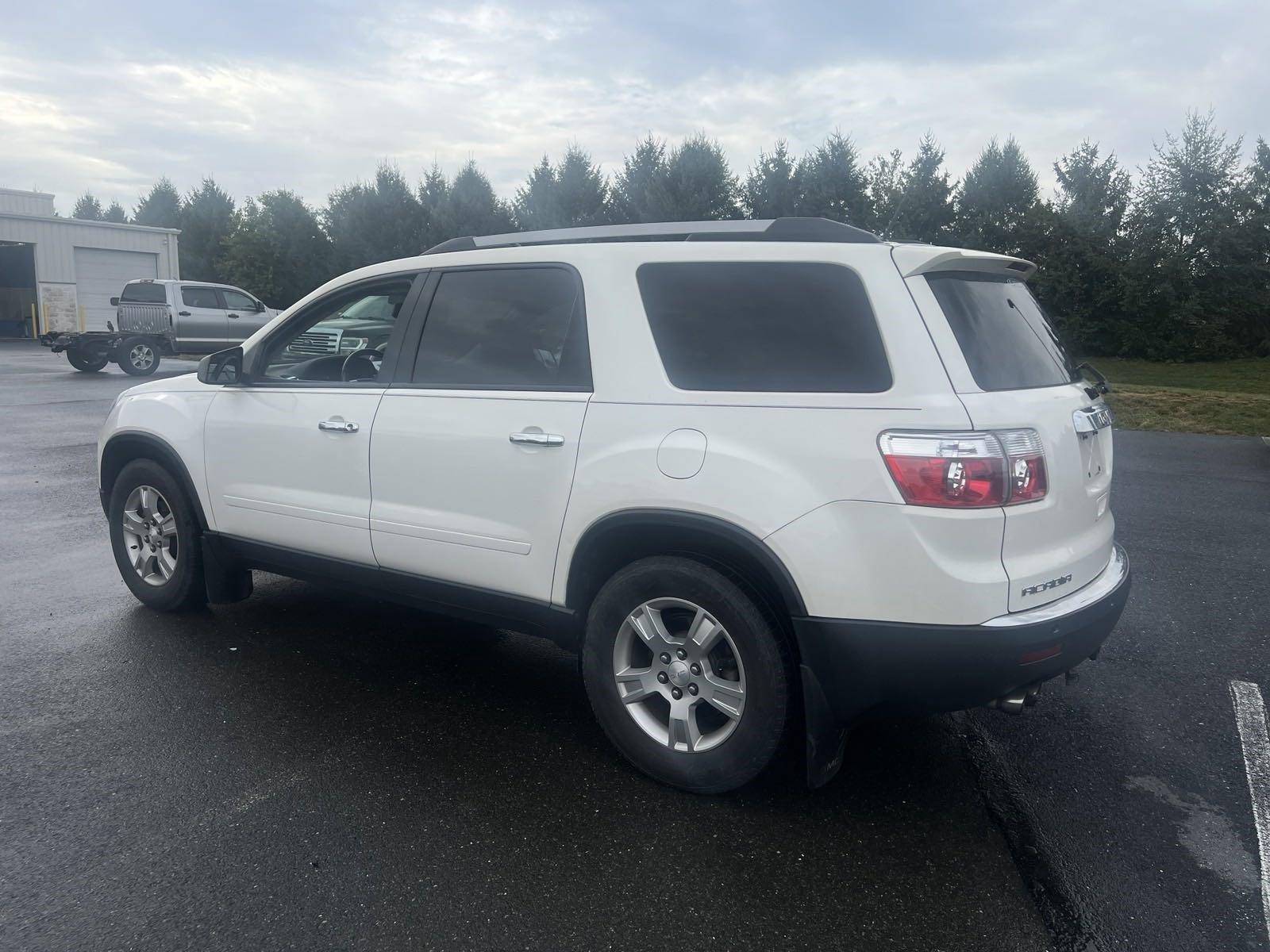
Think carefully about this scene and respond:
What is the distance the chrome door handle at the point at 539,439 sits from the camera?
3594mm

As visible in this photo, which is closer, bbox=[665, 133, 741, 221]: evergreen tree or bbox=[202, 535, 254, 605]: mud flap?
bbox=[202, 535, 254, 605]: mud flap

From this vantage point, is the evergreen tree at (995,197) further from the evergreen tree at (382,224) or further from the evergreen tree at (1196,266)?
the evergreen tree at (382,224)

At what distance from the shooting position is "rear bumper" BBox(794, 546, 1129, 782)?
2.95 metres

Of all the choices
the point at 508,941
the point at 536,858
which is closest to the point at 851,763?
the point at 536,858

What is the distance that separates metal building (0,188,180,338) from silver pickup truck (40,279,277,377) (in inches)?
560

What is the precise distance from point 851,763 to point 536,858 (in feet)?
4.23

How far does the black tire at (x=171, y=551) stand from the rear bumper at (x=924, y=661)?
3.31 m

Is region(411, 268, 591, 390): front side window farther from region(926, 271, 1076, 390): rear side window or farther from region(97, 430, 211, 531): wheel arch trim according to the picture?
region(97, 430, 211, 531): wheel arch trim

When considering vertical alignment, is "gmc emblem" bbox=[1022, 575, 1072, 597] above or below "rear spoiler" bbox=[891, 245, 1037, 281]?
below

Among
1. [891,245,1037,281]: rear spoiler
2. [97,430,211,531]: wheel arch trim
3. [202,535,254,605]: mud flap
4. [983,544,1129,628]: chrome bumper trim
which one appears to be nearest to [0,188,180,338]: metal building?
[97,430,211,531]: wheel arch trim

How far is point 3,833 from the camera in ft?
10.1

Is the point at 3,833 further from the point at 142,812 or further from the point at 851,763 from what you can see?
the point at 851,763

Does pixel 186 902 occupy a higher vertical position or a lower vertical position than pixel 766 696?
lower

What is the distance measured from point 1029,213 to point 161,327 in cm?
2300
